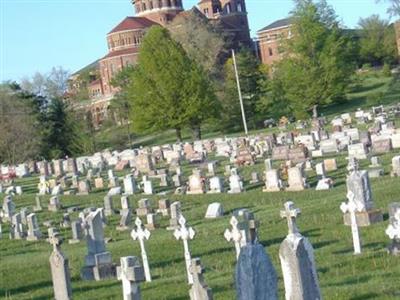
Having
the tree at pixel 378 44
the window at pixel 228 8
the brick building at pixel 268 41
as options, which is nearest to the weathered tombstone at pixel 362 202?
the tree at pixel 378 44

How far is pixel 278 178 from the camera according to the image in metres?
24.8

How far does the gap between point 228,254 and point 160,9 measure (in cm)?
8441

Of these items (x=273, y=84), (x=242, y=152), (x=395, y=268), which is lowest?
(x=395, y=268)

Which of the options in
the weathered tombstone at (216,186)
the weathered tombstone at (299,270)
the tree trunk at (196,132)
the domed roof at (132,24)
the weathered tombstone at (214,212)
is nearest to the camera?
the weathered tombstone at (299,270)

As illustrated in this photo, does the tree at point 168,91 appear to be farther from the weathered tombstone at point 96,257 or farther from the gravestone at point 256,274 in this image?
the gravestone at point 256,274

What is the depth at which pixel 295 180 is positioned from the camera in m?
24.0

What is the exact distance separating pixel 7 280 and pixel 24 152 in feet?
153

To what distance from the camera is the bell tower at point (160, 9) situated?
96.6 meters

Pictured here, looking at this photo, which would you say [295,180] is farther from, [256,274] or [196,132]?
[196,132]

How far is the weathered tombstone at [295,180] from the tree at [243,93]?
35887mm

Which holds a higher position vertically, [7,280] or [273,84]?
[273,84]

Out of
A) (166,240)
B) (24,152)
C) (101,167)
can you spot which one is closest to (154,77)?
(24,152)

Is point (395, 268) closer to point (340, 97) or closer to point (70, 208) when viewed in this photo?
point (70, 208)

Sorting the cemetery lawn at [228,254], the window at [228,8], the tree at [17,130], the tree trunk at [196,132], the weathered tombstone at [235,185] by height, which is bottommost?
the cemetery lawn at [228,254]
